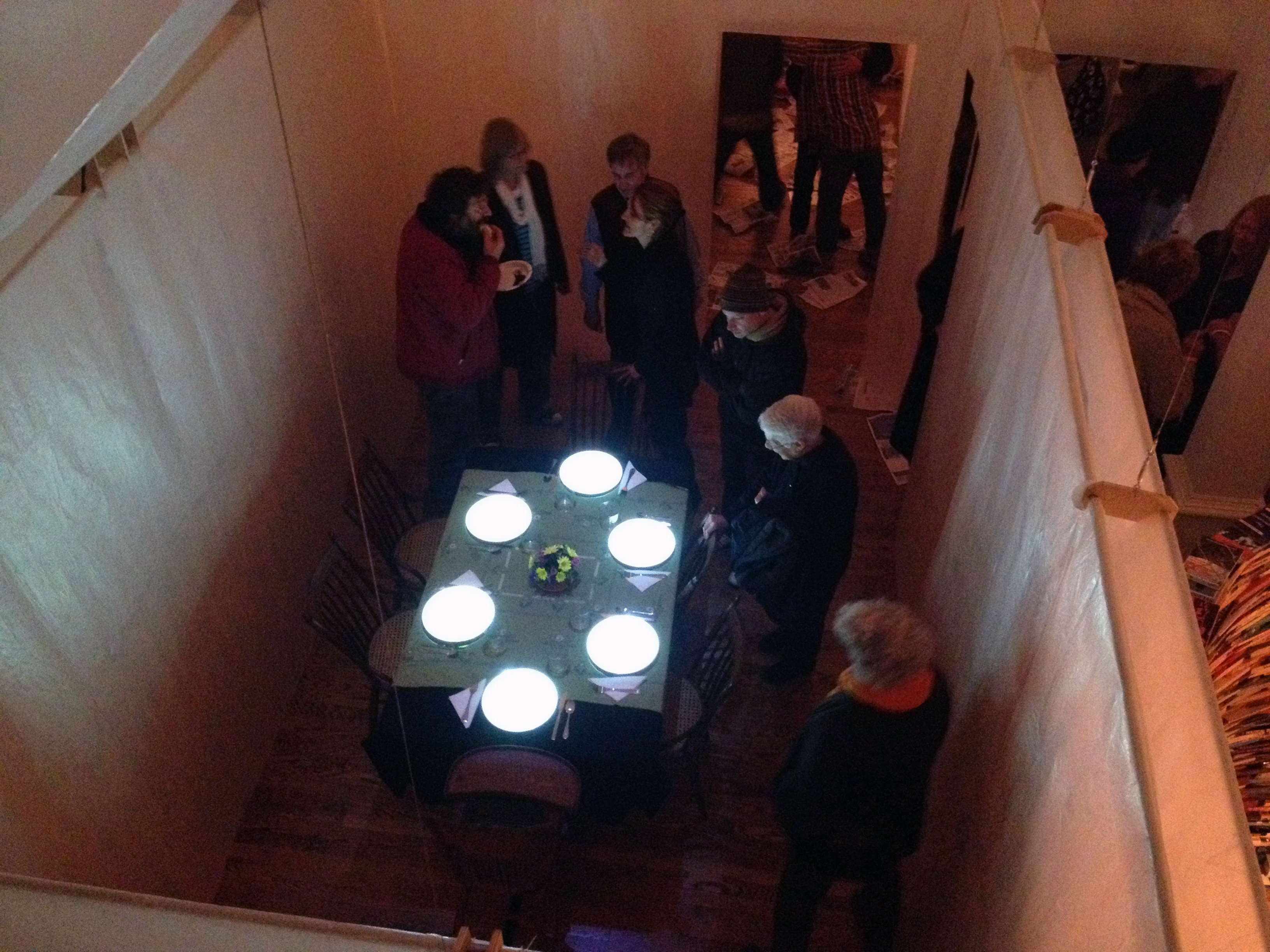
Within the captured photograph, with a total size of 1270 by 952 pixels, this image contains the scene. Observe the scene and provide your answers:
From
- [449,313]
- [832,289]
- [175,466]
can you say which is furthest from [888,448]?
[175,466]

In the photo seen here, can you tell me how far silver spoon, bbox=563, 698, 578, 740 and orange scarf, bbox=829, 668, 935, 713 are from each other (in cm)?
108

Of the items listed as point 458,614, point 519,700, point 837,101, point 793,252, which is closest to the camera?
point 519,700

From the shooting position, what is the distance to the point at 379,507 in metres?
4.33

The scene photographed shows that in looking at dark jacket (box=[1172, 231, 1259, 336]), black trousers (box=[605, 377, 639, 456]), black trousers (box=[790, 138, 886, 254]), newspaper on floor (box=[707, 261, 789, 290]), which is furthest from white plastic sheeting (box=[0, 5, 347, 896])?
dark jacket (box=[1172, 231, 1259, 336])

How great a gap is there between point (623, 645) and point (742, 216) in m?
4.37

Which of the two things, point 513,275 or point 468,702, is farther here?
point 513,275

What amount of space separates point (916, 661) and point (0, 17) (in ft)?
7.26

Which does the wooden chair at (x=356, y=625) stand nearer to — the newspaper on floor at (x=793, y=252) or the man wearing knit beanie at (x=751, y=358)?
the man wearing knit beanie at (x=751, y=358)

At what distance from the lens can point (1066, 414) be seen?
87.7 inches

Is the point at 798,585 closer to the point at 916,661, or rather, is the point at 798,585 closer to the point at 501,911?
the point at 916,661

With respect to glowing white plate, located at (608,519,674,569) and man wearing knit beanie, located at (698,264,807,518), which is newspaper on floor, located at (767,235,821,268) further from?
glowing white plate, located at (608,519,674,569)

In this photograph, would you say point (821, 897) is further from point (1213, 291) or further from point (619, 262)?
point (1213, 291)

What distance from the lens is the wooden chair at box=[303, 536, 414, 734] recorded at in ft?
11.9

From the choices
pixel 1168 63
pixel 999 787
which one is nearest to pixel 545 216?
pixel 1168 63
